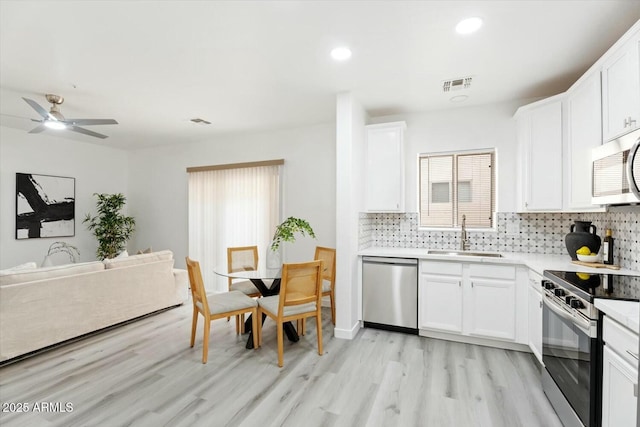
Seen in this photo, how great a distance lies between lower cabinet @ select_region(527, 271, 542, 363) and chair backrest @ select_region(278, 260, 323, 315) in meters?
1.83

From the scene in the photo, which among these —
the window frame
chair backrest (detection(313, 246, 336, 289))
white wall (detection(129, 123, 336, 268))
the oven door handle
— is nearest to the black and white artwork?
white wall (detection(129, 123, 336, 268))

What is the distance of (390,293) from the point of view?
11.0ft

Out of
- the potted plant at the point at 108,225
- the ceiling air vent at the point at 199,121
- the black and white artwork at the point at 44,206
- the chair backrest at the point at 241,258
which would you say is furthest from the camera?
the potted plant at the point at 108,225

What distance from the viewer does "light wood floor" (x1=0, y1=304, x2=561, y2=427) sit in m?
1.99

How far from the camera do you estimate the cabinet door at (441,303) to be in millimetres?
3094

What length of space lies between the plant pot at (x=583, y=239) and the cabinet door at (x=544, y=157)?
9.3 inches

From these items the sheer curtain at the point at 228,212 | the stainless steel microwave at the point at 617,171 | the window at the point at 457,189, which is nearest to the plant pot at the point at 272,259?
the sheer curtain at the point at 228,212

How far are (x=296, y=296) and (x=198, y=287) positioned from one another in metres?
0.92

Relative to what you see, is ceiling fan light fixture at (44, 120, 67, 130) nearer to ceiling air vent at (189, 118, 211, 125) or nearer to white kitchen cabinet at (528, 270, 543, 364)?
ceiling air vent at (189, 118, 211, 125)

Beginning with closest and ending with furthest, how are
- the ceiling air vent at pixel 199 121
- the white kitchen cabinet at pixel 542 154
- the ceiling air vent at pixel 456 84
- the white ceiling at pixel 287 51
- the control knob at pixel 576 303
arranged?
the control knob at pixel 576 303
the white ceiling at pixel 287 51
the white kitchen cabinet at pixel 542 154
the ceiling air vent at pixel 456 84
the ceiling air vent at pixel 199 121

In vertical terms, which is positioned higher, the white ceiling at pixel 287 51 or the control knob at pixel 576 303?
the white ceiling at pixel 287 51

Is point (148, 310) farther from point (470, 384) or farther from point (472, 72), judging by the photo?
point (472, 72)

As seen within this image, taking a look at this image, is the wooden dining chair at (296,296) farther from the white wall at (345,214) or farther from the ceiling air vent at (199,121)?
the ceiling air vent at (199,121)

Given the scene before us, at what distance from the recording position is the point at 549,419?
1.95 meters
